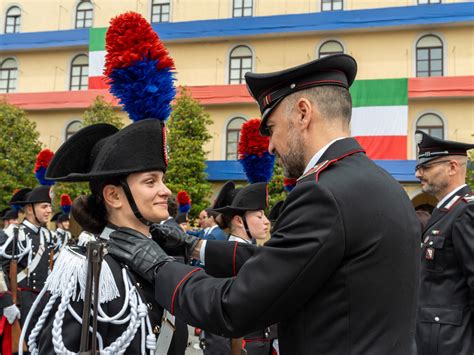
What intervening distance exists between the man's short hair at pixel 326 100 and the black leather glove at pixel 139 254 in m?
0.87

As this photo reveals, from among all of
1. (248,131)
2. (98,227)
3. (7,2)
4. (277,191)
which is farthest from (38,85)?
(98,227)

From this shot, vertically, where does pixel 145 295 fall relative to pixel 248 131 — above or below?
below

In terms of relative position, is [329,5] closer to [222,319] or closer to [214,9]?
[214,9]

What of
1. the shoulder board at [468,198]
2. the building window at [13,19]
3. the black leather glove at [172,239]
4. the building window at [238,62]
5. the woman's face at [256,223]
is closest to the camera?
the black leather glove at [172,239]

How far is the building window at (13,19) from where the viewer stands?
2533cm

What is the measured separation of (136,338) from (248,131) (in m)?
2.70

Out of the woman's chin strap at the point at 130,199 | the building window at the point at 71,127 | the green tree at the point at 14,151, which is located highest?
the building window at the point at 71,127

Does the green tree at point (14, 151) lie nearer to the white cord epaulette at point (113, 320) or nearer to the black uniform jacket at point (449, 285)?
the black uniform jacket at point (449, 285)

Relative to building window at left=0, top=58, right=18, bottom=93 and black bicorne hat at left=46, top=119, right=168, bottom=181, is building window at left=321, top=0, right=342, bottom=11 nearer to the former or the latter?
building window at left=0, top=58, right=18, bottom=93

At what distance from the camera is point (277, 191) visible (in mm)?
18656

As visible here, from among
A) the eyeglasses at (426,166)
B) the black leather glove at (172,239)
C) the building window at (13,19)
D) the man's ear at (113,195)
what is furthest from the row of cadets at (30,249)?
the building window at (13,19)

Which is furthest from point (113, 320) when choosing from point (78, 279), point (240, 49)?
point (240, 49)

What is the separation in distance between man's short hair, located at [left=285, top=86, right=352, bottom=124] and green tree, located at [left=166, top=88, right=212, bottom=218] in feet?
57.4

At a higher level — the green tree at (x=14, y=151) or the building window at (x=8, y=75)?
the building window at (x=8, y=75)
